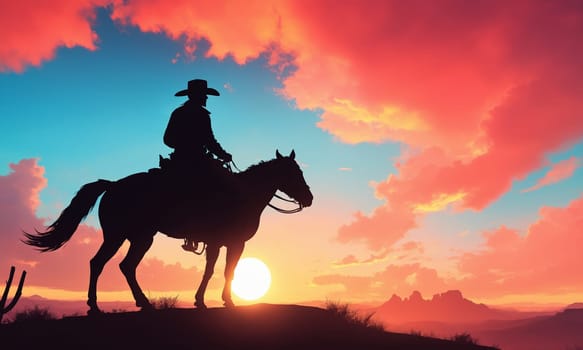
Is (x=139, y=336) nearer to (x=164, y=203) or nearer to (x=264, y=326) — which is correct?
(x=264, y=326)

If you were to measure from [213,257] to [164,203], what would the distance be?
1631 mm

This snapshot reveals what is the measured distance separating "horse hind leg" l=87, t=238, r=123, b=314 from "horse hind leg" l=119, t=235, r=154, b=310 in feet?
0.95

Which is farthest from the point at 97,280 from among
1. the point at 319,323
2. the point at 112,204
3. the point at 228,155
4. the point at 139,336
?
the point at 319,323

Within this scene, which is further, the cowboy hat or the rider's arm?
the cowboy hat

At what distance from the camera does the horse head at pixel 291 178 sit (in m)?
11.7

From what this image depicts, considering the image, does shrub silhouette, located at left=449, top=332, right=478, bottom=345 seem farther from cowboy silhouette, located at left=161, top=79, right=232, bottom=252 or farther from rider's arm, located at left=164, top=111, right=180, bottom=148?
rider's arm, located at left=164, top=111, right=180, bottom=148

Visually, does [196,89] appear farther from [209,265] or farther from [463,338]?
[463,338]

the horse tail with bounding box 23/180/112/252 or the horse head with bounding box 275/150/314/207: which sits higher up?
the horse head with bounding box 275/150/314/207

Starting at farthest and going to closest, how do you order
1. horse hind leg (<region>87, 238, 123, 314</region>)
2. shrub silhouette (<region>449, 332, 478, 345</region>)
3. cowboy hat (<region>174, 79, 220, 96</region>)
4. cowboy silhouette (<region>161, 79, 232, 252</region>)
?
shrub silhouette (<region>449, 332, 478, 345</region>) → cowboy hat (<region>174, 79, 220, 96</region>) → cowboy silhouette (<region>161, 79, 232, 252</region>) → horse hind leg (<region>87, 238, 123, 314</region>)

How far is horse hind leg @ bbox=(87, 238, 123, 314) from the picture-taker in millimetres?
10227

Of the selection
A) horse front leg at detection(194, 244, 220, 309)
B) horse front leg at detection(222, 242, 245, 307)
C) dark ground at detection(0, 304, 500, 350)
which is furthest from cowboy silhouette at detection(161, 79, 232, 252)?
dark ground at detection(0, 304, 500, 350)

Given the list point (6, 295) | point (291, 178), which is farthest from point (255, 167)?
point (6, 295)

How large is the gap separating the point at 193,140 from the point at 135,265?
2.97 meters

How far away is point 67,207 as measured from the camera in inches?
427
